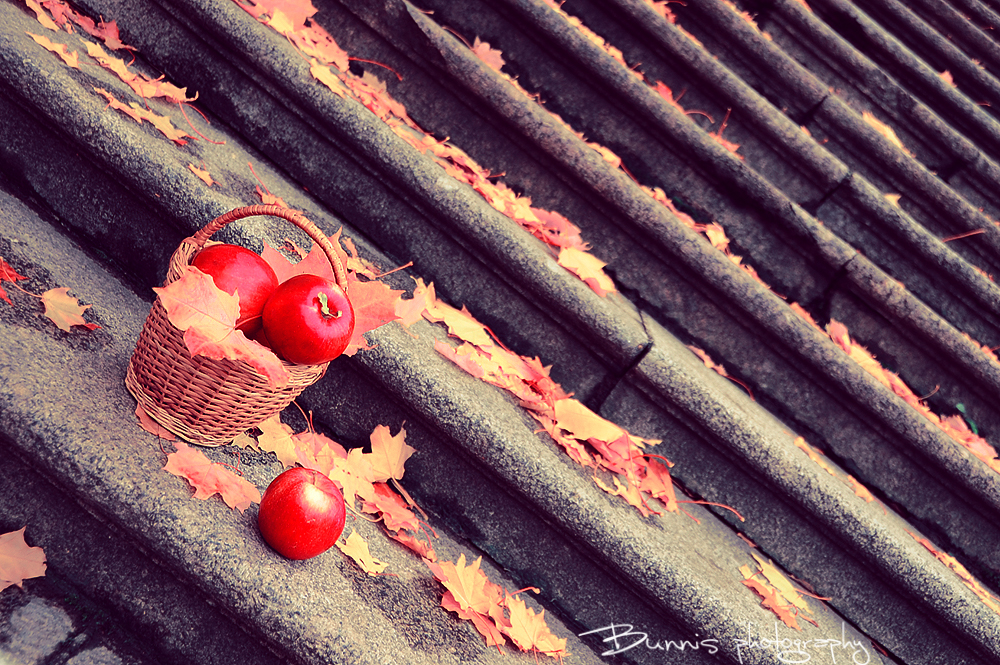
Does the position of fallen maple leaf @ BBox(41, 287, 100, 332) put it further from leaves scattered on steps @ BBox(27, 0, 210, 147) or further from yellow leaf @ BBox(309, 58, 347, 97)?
yellow leaf @ BBox(309, 58, 347, 97)

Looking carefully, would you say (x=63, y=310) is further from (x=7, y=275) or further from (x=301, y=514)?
(x=301, y=514)

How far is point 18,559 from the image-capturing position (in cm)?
115

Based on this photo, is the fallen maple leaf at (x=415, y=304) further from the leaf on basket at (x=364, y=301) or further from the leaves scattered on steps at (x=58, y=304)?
the leaves scattered on steps at (x=58, y=304)

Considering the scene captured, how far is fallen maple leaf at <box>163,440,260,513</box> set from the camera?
1.22 meters

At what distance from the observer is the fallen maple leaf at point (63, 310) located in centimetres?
134

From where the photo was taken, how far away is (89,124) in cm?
152

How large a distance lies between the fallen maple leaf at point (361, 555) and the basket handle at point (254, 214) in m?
0.56

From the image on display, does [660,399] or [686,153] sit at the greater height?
[686,153]

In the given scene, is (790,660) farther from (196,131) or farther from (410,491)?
(196,131)

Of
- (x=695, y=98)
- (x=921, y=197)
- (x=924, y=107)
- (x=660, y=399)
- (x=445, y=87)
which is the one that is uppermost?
(x=924, y=107)

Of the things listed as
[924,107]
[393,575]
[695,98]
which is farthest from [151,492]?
[924,107]

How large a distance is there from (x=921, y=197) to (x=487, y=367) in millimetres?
2246

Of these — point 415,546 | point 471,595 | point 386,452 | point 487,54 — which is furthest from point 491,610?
point 487,54

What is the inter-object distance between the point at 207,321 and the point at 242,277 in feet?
0.41
